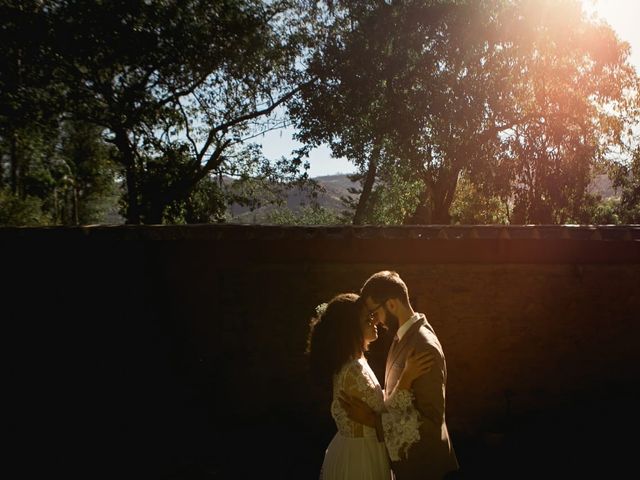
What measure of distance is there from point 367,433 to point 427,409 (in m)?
0.56

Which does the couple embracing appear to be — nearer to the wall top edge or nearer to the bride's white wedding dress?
the bride's white wedding dress

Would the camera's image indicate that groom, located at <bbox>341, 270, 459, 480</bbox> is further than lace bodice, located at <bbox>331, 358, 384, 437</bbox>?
No

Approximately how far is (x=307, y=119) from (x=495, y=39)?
5939mm

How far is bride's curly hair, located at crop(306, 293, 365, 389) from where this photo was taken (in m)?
3.22

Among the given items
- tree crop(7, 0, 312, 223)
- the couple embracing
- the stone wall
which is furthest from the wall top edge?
tree crop(7, 0, 312, 223)

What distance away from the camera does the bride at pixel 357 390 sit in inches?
121

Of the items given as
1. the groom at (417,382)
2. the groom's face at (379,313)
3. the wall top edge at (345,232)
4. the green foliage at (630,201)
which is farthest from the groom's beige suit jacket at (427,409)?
the green foliage at (630,201)

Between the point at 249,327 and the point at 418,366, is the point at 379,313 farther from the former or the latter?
the point at 249,327

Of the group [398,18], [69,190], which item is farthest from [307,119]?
[69,190]

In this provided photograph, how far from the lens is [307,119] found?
53.7ft

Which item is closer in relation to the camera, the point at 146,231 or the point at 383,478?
the point at 383,478

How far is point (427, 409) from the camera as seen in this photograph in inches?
119

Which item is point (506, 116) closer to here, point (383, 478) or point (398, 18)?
point (398, 18)

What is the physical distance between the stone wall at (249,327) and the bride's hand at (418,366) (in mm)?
3316
